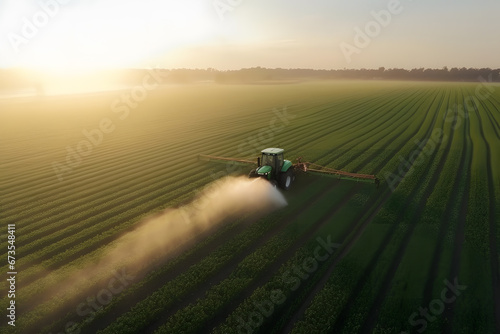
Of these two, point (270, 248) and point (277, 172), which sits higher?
point (277, 172)

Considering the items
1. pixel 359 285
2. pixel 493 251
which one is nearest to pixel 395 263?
pixel 359 285

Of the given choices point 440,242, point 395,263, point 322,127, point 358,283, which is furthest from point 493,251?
point 322,127

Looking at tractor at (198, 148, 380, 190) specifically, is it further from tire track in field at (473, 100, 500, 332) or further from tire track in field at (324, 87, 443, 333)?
tire track in field at (473, 100, 500, 332)

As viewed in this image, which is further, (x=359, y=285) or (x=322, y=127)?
(x=322, y=127)

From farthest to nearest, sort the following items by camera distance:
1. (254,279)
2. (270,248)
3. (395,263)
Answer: (270,248)
(395,263)
(254,279)

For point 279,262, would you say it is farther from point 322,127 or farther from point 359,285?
point 322,127

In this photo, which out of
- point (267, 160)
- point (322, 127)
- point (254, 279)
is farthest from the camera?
point (322, 127)

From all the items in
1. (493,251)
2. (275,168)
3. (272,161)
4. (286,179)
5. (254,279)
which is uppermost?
(272,161)

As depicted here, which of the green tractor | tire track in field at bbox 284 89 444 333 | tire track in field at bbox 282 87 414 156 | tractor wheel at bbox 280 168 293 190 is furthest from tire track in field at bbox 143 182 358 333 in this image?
tire track in field at bbox 282 87 414 156

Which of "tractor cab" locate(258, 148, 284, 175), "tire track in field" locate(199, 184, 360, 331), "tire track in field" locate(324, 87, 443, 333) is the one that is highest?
"tractor cab" locate(258, 148, 284, 175)

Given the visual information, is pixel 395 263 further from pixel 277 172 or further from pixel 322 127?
pixel 322 127

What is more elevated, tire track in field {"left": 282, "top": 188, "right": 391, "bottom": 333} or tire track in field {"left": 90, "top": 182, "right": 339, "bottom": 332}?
tire track in field {"left": 90, "top": 182, "right": 339, "bottom": 332}
